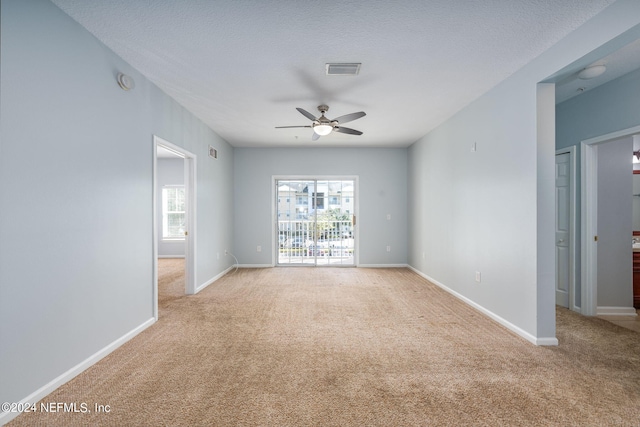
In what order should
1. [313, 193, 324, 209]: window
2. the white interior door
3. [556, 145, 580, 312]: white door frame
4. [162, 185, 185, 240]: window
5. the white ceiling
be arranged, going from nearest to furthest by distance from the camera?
the white ceiling < [556, 145, 580, 312]: white door frame < the white interior door < [313, 193, 324, 209]: window < [162, 185, 185, 240]: window

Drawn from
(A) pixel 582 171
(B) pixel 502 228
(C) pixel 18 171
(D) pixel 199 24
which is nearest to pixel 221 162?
(D) pixel 199 24

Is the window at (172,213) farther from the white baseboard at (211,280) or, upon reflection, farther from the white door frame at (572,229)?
the white door frame at (572,229)

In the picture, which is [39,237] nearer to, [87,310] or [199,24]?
[87,310]

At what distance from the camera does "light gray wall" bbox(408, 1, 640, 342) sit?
8.36 feet

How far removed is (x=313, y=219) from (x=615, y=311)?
4895 mm

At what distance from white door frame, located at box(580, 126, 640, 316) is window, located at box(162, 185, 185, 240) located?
8156 millimetres

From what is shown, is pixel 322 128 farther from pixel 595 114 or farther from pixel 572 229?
pixel 572 229

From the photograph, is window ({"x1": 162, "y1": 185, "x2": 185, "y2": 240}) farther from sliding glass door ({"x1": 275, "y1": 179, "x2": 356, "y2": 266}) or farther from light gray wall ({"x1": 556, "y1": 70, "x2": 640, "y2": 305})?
light gray wall ({"x1": 556, "y1": 70, "x2": 640, "y2": 305})

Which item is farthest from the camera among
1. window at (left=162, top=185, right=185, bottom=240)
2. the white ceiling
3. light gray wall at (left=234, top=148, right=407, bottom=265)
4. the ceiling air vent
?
window at (left=162, top=185, right=185, bottom=240)

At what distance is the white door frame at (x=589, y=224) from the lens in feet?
11.1

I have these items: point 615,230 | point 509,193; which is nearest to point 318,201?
point 509,193

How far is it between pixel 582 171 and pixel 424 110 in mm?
1978

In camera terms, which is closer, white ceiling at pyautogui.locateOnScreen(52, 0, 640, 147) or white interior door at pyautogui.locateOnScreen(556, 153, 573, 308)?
white ceiling at pyautogui.locateOnScreen(52, 0, 640, 147)

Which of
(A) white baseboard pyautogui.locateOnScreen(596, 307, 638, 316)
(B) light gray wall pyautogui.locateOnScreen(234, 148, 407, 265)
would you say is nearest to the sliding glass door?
(B) light gray wall pyautogui.locateOnScreen(234, 148, 407, 265)
